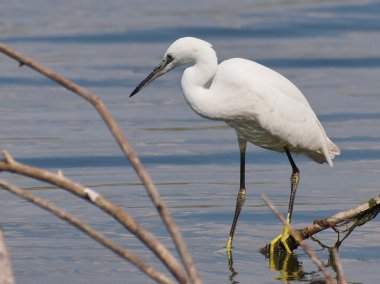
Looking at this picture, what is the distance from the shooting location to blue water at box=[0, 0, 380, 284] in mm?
7156

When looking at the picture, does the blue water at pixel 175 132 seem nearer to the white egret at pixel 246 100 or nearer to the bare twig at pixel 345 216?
the bare twig at pixel 345 216

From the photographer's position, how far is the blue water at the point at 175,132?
7156mm

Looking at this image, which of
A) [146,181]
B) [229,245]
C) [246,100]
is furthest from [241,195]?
[146,181]

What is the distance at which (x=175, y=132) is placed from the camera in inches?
446

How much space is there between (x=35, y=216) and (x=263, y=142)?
5.57 feet

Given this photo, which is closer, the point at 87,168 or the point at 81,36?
the point at 87,168

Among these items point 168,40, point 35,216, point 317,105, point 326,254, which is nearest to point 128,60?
point 168,40

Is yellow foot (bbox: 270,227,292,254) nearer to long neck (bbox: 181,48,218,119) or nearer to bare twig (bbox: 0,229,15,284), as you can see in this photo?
long neck (bbox: 181,48,218,119)

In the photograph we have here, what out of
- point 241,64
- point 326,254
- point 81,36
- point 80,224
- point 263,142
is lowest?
point 81,36

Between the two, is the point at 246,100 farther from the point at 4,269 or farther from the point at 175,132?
the point at 175,132

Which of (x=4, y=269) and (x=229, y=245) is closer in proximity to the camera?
(x=4, y=269)

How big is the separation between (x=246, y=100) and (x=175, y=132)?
4312 millimetres

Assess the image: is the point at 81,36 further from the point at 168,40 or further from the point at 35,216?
the point at 35,216

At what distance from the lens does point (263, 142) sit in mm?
7539
